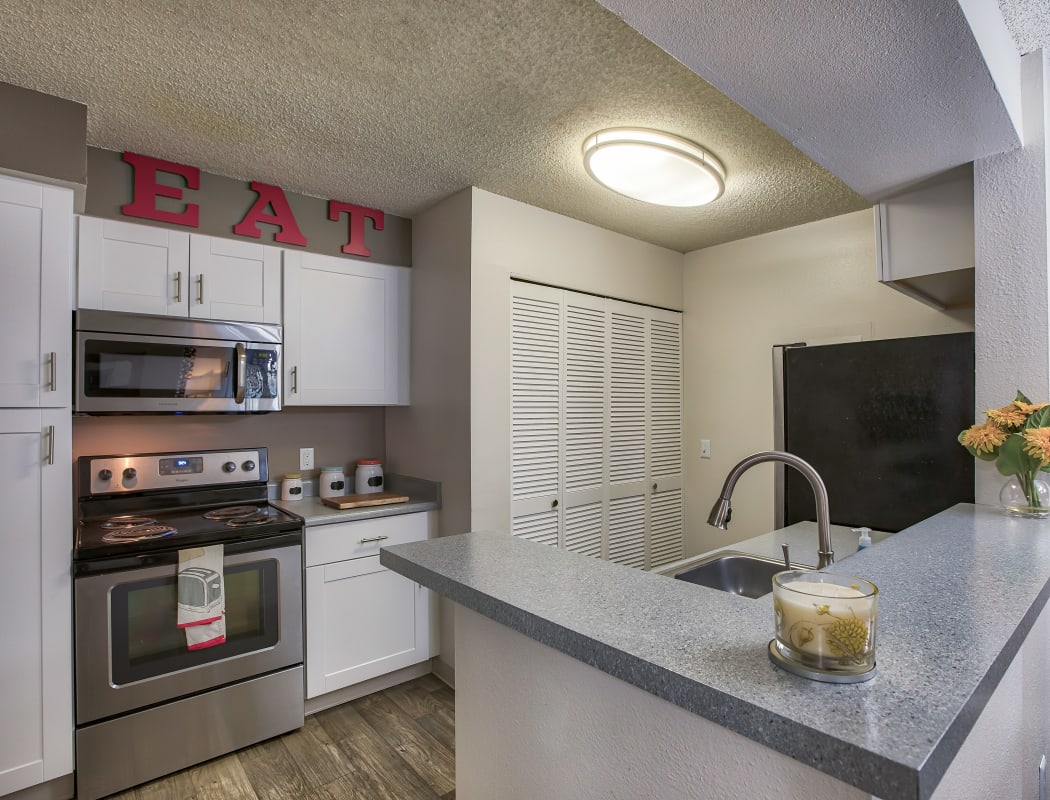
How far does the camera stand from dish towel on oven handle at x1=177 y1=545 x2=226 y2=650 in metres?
2.10

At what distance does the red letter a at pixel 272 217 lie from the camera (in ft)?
8.57

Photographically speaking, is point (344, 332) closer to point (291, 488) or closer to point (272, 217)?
point (272, 217)

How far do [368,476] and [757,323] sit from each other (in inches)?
93.2

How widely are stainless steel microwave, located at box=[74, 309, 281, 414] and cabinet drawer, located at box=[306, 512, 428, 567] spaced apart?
24.3 inches

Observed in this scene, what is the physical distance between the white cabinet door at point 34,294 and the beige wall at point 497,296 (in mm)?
1483

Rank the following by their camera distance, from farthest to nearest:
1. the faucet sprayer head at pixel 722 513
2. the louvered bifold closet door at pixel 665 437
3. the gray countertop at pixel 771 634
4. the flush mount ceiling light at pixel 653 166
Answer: the louvered bifold closet door at pixel 665 437
the flush mount ceiling light at pixel 653 166
the faucet sprayer head at pixel 722 513
the gray countertop at pixel 771 634

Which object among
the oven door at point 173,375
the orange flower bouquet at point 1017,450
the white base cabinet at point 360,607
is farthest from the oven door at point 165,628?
the orange flower bouquet at point 1017,450

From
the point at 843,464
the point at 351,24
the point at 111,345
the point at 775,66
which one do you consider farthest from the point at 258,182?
the point at 843,464

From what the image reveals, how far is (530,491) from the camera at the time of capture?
2887mm

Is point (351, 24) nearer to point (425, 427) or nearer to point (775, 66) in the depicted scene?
point (775, 66)

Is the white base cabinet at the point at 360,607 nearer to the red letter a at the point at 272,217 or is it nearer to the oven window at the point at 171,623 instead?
the oven window at the point at 171,623

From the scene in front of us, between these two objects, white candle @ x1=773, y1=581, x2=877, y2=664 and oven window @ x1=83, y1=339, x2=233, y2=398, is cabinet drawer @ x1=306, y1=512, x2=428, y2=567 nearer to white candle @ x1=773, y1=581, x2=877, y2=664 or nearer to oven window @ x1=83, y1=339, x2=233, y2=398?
oven window @ x1=83, y1=339, x2=233, y2=398

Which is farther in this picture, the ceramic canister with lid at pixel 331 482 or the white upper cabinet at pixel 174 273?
the ceramic canister with lid at pixel 331 482

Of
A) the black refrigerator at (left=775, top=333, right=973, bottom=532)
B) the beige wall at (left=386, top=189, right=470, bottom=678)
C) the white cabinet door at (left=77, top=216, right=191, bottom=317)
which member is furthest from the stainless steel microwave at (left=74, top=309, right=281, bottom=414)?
the black refrigerator at (left=775, top=333, right=973, bottom=532)
